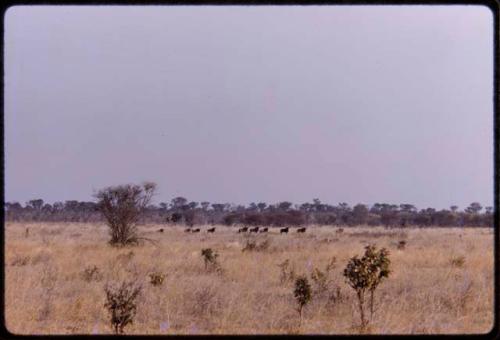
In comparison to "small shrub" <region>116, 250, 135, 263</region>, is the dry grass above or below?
below

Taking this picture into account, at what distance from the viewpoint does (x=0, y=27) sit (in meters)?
3.77

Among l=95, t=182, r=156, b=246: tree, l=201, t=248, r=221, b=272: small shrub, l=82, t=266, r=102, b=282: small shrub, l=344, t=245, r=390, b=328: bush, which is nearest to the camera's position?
l=344, t=245, r=390, b=328: bush

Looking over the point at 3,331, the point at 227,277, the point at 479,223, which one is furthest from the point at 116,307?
the point at 479,223

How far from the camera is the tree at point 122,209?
22.3m

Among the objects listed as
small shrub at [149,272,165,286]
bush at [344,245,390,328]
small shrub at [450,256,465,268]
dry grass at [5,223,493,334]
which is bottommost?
dry grass at [5,223,493,334]

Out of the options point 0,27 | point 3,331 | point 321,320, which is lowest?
point 321,320

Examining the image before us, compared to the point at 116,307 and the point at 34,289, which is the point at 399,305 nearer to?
the point at 116,307

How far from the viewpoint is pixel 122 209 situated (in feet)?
73.9

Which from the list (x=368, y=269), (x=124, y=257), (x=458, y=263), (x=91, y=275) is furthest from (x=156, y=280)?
(x=458, y=263)

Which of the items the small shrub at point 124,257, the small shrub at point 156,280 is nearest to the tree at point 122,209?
the small shrub at point 124,257

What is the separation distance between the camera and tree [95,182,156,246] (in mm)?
22344

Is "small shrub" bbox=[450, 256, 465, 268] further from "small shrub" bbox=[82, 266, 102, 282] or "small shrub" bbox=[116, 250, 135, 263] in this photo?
"small shrub" bbox=[82, 266, 102, 282]

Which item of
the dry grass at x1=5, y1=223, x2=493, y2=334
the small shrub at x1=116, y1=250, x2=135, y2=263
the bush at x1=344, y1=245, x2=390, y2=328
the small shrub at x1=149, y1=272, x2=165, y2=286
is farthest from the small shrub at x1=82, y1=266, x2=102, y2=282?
the bush at x1=344, y1=245, x2=390, y2=328

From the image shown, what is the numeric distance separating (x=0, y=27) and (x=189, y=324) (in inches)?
208
